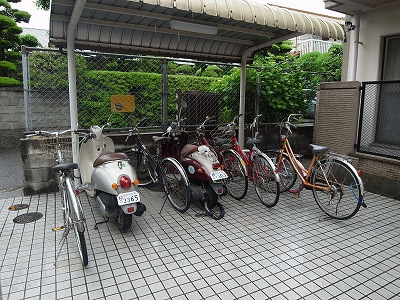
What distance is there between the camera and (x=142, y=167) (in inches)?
228

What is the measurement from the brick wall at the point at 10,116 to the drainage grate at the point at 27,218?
6.03m

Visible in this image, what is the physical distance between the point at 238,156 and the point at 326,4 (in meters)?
3.84

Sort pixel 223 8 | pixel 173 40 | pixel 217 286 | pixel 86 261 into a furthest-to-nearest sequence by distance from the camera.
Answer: pixel 173 40 → pixel 223 8 → pixel 86 261 → pixel 217 286

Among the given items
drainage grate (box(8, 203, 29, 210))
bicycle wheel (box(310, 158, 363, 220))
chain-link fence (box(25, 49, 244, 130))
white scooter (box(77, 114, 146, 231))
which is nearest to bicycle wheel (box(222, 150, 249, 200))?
bicycle wheel (box(310, 158, 363, 220))

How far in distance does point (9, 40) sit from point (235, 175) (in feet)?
31.1

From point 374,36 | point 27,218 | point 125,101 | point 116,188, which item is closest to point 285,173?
point 116,188

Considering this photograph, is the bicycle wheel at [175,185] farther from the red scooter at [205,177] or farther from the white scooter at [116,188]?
the white scooter at [116,188]

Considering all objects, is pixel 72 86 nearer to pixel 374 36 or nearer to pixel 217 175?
pixel 217 175

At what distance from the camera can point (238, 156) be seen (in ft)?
16.1

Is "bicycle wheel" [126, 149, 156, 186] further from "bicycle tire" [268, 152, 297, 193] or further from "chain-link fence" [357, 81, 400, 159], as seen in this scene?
"chain-link fence" [357, 81, 400, 159]

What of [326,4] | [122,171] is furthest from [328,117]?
[122,171]

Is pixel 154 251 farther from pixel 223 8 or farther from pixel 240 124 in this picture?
pixel 240 124

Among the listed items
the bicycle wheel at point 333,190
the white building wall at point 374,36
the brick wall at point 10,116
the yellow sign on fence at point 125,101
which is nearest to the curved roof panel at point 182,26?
the yellow sign on fence at point 125,101

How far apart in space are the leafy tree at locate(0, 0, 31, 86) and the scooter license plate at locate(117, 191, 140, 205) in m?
8.06
